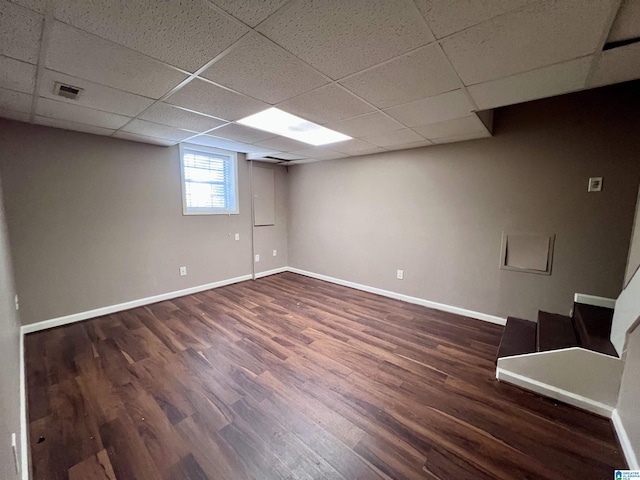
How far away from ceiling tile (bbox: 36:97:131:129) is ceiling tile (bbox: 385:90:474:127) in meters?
2.65

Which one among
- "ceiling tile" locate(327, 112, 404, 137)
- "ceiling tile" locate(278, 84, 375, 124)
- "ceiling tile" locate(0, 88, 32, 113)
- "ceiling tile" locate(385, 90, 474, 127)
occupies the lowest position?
"ceiling tile" locate(0, 88, 32, 113)

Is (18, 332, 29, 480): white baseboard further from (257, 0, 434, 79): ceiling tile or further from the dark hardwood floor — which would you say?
(257, 0, 434, 79): ceiling tile

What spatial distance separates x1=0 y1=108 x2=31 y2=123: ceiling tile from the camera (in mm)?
2262

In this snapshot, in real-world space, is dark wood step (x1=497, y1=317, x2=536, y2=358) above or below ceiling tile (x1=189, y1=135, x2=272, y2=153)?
below

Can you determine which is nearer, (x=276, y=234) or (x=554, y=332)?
(x=554, y=332)

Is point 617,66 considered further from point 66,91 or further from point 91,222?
point 91,222

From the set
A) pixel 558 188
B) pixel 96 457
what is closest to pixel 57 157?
pixel 96 457

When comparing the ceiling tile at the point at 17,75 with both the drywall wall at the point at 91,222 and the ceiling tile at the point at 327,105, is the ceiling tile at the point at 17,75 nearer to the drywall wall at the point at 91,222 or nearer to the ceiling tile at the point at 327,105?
the drywall wall at the point at 91,222

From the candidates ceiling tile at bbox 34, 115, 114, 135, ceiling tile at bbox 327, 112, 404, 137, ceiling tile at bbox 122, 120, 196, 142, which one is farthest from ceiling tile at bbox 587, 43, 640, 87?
ceiling tile at bbox 34, 115, 114, 135

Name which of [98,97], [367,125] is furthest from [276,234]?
[98,97]

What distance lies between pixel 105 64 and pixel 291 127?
1.59m

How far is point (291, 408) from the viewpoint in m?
1.75

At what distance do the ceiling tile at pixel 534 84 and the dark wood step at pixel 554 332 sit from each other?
2018mm

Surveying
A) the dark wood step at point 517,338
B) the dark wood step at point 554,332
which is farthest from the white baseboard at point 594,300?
the dark wood step at point 517,338
